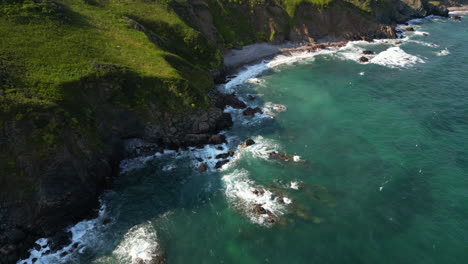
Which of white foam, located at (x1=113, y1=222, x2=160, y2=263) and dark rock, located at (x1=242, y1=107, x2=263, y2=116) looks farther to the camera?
dark rock, located at (x1=242, y1=107, x2=263, y2=116)

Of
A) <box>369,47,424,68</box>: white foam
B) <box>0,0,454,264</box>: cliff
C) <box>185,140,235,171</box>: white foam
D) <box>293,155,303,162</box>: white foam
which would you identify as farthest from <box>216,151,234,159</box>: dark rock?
<box>369,47,424,68</box>: white foam

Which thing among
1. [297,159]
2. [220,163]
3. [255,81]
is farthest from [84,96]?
[255,81]

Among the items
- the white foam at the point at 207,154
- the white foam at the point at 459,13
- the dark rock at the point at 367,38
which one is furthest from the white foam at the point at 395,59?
the white foam at the point at 459,13

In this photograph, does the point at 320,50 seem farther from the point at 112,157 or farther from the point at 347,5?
A: the point at 112,157

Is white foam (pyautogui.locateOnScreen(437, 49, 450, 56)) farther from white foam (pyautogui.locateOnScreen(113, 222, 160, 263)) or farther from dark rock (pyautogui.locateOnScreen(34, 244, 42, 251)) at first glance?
dark rock (pyautogui.locateOnScreen(34, 244, 42, 251))

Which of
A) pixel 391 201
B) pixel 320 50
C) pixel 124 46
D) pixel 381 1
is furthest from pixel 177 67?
pixel 381 1

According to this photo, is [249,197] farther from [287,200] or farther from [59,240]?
[59,240]
